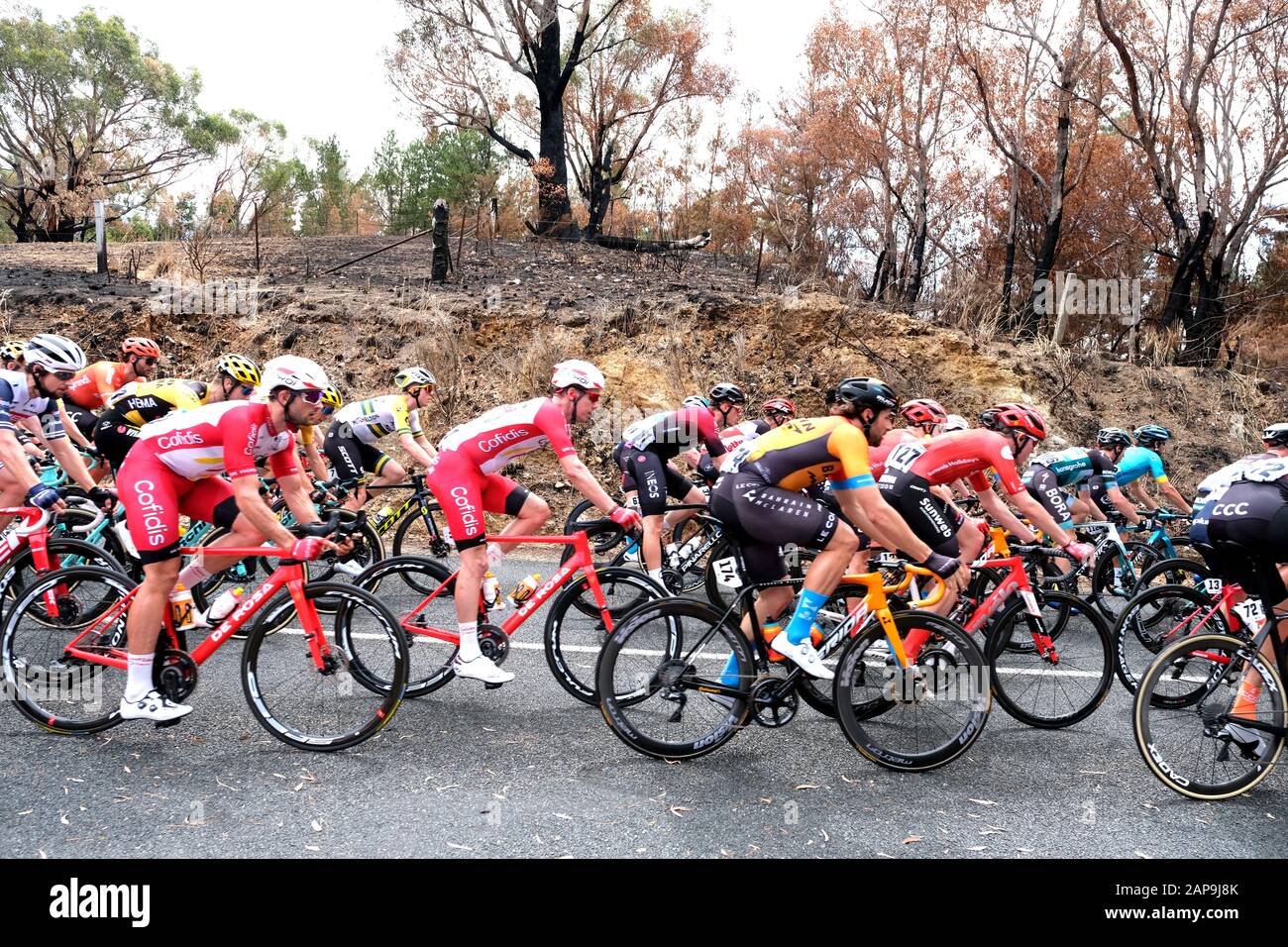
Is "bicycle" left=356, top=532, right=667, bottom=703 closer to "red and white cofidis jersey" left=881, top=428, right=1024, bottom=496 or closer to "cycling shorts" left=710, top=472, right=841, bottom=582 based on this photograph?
"cycling shorts" left=710, top=472, right=841, bottom=582

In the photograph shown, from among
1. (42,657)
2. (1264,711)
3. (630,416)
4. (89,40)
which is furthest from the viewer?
(89,40)

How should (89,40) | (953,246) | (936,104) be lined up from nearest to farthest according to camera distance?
Result: 1. (936,104)
2. (953,246)
3. (89,40)

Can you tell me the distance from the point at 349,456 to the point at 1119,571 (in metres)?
7.57

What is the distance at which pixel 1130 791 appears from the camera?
450 centimetres

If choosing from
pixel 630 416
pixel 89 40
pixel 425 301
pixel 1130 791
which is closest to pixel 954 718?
pixel 1130 791

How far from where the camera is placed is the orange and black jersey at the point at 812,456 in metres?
4.74

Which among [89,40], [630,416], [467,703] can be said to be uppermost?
Answer: [89,40]

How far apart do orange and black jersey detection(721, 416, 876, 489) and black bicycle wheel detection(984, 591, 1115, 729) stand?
144cm

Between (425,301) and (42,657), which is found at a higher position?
(425,301)

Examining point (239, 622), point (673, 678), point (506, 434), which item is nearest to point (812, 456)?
point (673, 678)

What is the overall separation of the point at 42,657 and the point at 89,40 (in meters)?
34.8

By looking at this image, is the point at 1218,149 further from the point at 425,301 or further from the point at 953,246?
the point at 425,301

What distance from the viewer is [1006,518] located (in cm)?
586

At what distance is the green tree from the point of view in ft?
94.6
